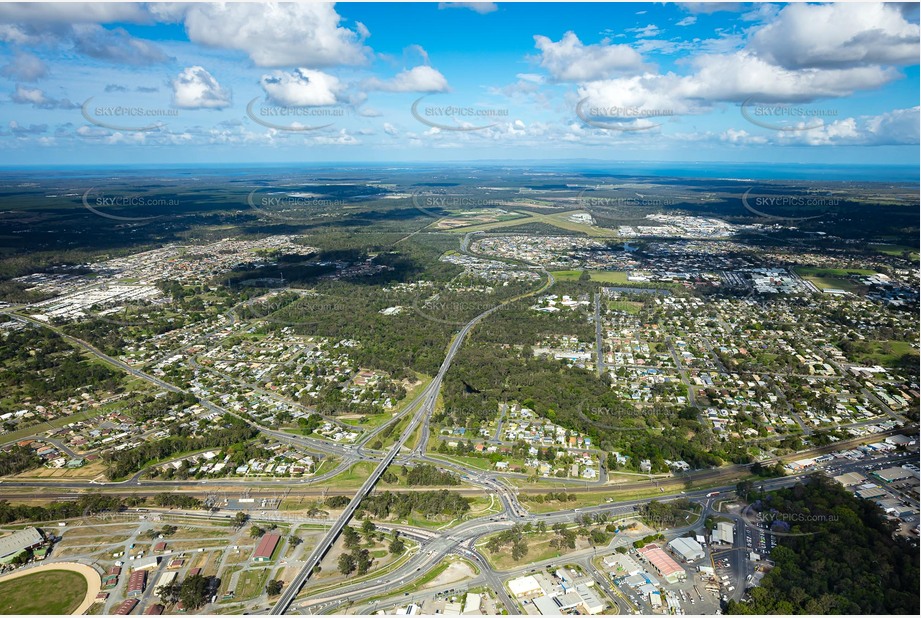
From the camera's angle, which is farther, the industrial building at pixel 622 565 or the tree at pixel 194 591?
the industrial building at pixel 622 565

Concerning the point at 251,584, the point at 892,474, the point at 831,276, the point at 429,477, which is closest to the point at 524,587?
the point at 429,477

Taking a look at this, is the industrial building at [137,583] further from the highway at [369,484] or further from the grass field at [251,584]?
the highway at [369,484]

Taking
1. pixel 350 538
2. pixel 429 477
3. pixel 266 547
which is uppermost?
pixel 429 477

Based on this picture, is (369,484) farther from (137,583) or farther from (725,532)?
(725,532)

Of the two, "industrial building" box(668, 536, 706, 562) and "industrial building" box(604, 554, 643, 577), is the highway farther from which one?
"industrial building" box(668, 536, 706, 562)

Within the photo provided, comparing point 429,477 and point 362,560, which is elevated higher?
point 429,477

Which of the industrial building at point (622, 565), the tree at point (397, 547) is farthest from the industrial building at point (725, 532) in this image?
the tree at point (397, 547)
